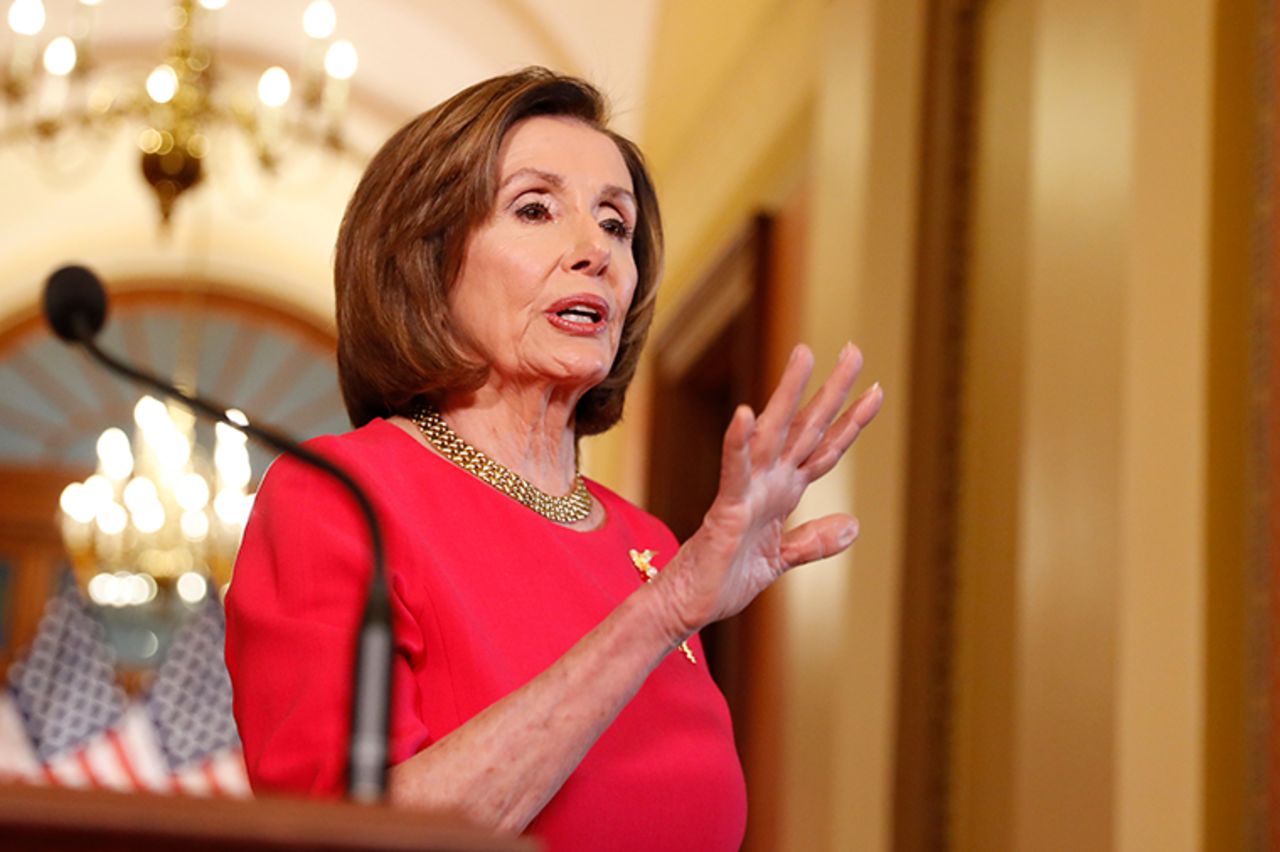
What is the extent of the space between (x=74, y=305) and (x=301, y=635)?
40cm

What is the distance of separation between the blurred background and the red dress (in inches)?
29.4

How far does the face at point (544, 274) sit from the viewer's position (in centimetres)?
199

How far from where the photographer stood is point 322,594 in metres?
1.62

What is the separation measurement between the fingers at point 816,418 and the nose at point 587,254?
1.51ft

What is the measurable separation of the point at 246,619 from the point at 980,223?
2525 mm

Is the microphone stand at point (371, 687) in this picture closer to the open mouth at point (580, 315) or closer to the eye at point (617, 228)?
the open mouth at point (580, 315)

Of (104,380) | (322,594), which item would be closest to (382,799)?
(322,594)

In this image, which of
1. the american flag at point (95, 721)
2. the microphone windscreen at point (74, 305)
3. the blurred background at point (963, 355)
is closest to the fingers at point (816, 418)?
the microphone windscreen at point (74, 305)

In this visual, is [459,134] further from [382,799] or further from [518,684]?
[382,799]

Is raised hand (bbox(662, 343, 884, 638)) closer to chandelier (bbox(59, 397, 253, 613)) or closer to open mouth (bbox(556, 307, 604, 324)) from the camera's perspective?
open mouth (bbox(556, 307, 604, 324))

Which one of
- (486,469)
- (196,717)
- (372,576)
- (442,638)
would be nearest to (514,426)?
(486,469)

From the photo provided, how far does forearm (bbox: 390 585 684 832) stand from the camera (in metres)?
1.51

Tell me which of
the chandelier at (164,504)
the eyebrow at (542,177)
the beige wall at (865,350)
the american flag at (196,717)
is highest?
the eyebrow at (542,177)

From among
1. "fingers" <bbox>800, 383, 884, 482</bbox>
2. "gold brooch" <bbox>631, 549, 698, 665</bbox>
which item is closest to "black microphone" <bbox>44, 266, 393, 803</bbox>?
"fingers" <bbox>800, 383, 884, 482</bbox>
